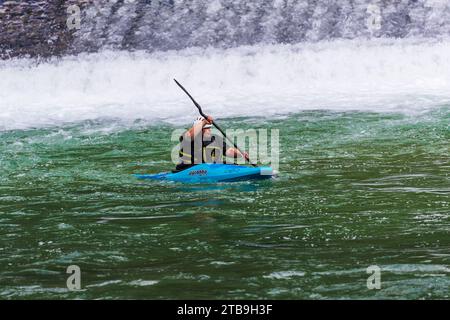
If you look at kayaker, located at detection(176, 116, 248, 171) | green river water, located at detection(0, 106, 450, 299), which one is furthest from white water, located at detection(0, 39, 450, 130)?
kayaker, located at detection(176, 116, 248, 171)

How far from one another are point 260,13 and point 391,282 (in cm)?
1613

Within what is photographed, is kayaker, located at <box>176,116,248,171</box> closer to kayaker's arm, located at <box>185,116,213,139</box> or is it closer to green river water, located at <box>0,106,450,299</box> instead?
kayaker's arm, located at <box>185,116,213,139</box>

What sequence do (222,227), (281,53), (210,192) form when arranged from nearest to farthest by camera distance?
1. (222,227)
2. (210,192)
3. (281,53)

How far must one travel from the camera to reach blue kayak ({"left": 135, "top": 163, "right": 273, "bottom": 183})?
1158cm

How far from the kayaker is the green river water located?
22.4 inches

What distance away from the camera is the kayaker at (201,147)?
1166 cm

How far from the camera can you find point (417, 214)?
932 cm

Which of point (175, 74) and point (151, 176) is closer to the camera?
point (151, 176)

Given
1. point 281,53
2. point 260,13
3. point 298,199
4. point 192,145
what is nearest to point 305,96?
point 281,53

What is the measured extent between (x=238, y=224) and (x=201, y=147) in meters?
2.93

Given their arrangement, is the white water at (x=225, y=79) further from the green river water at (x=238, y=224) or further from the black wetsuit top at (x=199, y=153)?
the black wetsuit top at (x=199, y=153)

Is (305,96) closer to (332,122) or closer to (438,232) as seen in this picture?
(332,122)

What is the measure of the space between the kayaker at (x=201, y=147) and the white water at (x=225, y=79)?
702 cm
